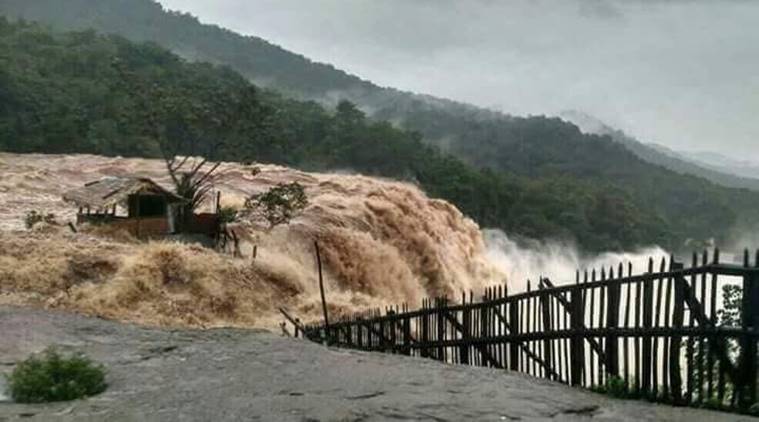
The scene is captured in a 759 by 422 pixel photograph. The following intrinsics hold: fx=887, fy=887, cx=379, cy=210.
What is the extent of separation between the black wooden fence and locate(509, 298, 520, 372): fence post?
1cm

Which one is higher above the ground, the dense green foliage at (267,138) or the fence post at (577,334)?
the dense green foliage at (267,138)

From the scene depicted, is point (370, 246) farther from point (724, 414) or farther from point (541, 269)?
point (541, 269)

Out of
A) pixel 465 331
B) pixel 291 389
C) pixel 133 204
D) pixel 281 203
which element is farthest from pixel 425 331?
pixel 133 204

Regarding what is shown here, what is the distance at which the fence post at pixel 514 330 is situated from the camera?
9.07 meters

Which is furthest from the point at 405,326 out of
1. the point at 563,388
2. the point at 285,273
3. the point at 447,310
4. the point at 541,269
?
the point at 541,269

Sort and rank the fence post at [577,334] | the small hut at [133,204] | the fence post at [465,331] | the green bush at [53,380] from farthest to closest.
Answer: the small hut at [133,204] → the fence post at [465,331] → the fence post at [577,334] → the green bush at [53,380]

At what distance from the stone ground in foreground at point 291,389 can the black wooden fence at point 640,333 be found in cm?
25

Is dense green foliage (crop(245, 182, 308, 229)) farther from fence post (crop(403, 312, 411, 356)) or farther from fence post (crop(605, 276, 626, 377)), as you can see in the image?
fence post (crop(605, 276, 626, 377))

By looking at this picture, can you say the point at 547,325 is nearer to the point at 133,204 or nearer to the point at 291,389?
the point at 291,389

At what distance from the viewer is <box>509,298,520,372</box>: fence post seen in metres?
9.07

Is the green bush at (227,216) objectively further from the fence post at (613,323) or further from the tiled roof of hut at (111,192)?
the fence post at (613,323)

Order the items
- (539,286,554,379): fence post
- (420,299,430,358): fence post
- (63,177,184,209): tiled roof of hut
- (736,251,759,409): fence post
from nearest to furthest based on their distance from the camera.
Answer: (736,251,759,409): fence post, (539,286,554,379): fence post, (420,299,430,358): fence post, (63,177,184,209): tiled roof of hut

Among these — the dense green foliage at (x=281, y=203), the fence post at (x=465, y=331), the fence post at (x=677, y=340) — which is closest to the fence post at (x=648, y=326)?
the fence post at (x=677, y=340)

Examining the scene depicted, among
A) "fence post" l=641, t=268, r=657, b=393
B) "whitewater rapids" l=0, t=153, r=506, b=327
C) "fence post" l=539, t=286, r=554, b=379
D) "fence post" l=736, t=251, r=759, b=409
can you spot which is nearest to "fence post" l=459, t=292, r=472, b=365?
"fence post" l=539, t=286, r=554, b=379
